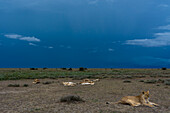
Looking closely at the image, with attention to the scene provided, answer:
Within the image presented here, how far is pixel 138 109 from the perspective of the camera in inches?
309

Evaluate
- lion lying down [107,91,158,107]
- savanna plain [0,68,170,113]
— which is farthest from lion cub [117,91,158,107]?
savanna plain [0,68,170,113]

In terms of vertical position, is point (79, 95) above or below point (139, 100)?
below

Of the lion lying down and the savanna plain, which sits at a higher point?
the lion lying down

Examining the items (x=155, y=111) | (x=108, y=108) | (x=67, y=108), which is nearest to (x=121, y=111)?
(x=108, y=108)

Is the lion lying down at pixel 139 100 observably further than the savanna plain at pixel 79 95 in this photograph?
Yes

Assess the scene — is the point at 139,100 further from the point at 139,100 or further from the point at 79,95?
the point at 79,95

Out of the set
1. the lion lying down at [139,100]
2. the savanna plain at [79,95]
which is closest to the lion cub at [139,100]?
the lion lying down at [139,100]

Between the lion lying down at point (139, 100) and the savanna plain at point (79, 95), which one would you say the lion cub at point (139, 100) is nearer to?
the lion lying down at point (139, 100)

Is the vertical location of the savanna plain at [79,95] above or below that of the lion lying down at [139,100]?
below

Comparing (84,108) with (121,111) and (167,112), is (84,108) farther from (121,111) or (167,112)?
(167,112)

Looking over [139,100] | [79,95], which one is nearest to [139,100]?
[139,100]

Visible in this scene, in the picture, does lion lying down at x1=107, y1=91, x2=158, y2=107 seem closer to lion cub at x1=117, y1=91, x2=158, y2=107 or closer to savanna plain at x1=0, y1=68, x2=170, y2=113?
lion cub at x1=117, y1=91, x2=158, y2=107

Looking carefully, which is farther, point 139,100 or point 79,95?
point 79,95

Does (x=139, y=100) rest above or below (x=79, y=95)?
above
